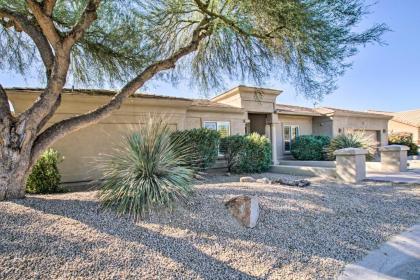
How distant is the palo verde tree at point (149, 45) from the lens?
6070 millimetres

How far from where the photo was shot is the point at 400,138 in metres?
24.1

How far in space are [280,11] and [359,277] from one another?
5.73m

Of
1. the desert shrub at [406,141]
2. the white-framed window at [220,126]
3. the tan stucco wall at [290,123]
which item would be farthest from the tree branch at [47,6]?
the desert shrub at [406,141]

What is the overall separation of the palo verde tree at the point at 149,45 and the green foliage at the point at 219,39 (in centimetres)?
3

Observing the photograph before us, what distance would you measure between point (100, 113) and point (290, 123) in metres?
16.8

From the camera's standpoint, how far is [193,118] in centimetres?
1504

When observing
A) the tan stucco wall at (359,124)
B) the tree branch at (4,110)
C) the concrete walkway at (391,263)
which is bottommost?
the concrete walkway at (391,263)

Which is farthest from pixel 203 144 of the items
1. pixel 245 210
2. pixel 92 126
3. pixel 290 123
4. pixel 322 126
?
pixel 322 126

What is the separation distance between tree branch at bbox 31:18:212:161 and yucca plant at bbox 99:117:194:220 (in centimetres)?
116

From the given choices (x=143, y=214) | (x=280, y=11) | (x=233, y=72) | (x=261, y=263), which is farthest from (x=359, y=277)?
(x=233, y=72)

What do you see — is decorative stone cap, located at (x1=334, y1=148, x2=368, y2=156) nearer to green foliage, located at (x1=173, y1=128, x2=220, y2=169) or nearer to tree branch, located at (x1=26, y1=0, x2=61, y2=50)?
green foliage, located at (x1=173, y1=128, x2=220, y2=169)

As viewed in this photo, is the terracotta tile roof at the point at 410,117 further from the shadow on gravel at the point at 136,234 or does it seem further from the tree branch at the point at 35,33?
the tree branch at the point at 35,33

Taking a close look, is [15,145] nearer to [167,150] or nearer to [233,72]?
[167,150]

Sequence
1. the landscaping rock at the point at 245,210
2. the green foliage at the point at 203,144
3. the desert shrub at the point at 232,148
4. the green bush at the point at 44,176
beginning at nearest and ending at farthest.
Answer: the landscaping rock at the point at 245,210
the green bush at the point at 44,176
the green foliage at the point at 203,144
the desert shrub at the point at 232,148
